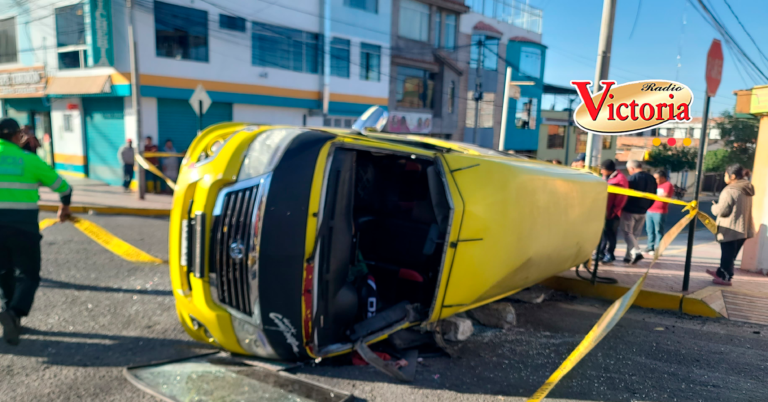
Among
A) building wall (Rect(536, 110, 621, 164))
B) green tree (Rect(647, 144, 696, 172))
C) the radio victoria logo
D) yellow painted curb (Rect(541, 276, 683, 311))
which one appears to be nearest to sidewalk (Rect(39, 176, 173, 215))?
yellow painted curb (Rect(541, 276, 683, 311))

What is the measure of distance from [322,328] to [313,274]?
0.42 meters

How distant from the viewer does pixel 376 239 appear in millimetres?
4301

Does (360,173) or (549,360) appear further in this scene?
(360,173)

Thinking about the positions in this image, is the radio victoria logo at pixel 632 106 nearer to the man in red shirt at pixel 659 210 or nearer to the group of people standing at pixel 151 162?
the man in red shirt at pixel 659 210

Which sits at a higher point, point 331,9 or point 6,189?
point 331,9

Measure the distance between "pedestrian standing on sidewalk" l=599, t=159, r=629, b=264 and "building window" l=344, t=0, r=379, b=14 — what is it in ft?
54.8

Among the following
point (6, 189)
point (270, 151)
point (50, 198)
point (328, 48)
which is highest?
point (328, 48)

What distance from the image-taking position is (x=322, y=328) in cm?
338

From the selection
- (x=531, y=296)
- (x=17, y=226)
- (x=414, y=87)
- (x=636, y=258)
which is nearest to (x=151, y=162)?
(x=17, y=226)

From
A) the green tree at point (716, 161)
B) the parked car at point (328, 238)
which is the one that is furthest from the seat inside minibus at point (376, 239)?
the green tree at point (716, 161)

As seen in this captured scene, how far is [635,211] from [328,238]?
5652 mm

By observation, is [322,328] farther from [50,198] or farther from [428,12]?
[428,12]

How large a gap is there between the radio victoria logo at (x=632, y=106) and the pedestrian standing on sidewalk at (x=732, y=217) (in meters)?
1.30

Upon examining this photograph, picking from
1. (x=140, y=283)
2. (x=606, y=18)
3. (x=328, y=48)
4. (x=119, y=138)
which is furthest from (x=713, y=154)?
(x=140, y=283)
